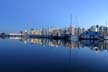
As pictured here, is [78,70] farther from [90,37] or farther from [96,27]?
[96,27]

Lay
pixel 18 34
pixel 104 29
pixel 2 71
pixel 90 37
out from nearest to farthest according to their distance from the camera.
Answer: pixel 2 71, pixel 90 37, pixel 104 29, pixel 18 34

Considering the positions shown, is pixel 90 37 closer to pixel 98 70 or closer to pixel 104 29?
pixel 104 29

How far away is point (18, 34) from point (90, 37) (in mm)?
86555

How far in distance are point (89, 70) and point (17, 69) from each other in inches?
178

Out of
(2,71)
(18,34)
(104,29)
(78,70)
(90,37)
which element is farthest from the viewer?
(18,34)

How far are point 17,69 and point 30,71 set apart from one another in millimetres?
1125

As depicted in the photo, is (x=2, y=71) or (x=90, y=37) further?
(x=90, y=37)

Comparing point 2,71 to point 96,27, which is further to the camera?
point 96,27

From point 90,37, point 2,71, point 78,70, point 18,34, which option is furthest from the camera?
point 18,34

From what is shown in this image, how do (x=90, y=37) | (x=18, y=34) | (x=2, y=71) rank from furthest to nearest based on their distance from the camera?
1. (x=18, y=34)
2. (x=90, y=37)
3. (x=2, y=71)

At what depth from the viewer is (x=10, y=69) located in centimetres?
1728

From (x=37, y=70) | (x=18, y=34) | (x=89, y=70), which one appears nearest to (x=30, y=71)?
(x=37, y=70)

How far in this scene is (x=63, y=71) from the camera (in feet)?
56.4

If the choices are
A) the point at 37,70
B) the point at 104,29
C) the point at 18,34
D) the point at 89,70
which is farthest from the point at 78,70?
the point at 18,34
